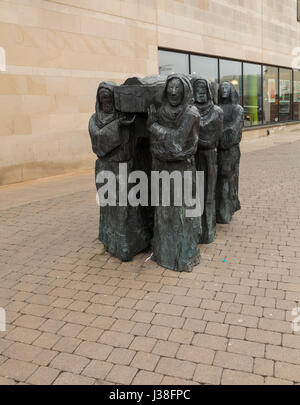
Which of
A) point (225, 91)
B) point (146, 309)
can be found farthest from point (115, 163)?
point (225, 91)

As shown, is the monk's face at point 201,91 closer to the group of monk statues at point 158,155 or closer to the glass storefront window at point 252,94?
the group of monk statues at point 158,155

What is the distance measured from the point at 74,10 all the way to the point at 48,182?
4.50m

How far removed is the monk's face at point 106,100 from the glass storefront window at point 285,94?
63.8ft

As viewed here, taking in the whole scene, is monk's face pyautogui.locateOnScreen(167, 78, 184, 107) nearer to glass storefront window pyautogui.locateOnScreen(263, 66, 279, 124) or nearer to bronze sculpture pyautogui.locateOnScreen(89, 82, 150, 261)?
bronze sculpture pyautogui.locateOnScreen(89, 82, 150, 261)

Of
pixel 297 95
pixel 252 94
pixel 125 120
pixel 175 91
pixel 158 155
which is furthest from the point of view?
pixel 297 95

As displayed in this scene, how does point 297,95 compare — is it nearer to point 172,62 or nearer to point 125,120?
point 172,62

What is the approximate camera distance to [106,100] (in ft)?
15.4

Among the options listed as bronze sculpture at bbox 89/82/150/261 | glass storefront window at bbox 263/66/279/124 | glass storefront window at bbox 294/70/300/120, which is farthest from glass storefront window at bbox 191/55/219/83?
bronze sculpture at bbox 89/82/150/261

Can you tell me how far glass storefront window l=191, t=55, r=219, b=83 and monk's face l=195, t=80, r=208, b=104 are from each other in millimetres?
10233

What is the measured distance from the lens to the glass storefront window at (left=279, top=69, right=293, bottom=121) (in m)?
22.3

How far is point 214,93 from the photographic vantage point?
571 centimetres

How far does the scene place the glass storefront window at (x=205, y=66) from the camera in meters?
15.2

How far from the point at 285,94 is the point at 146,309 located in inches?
857
